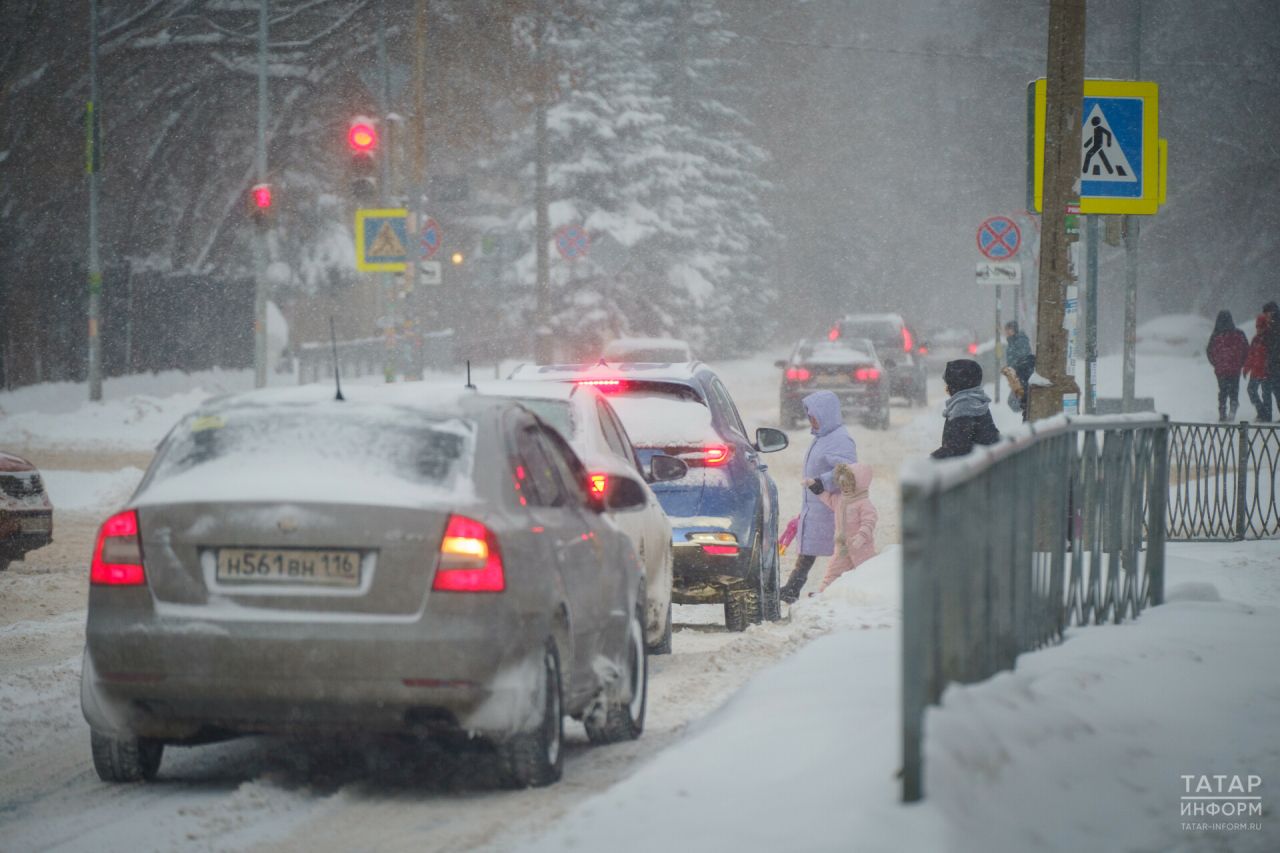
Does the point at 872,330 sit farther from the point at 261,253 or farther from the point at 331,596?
the point at 331,596

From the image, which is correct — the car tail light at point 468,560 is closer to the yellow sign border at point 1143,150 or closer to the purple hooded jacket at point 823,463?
the purple hooded jacket at point 823,463

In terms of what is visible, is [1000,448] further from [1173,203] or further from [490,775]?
[1173,203]

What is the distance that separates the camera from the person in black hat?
11086mm

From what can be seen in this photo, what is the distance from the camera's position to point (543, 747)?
6.35 meters

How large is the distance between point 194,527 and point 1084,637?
419 centimetres

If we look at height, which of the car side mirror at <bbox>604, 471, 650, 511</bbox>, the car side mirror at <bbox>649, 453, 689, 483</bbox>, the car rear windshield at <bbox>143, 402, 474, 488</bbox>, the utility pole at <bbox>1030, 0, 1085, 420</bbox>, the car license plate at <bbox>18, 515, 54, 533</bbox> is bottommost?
the car license plate at <bbox>18, 515, 54, 533</bbox>

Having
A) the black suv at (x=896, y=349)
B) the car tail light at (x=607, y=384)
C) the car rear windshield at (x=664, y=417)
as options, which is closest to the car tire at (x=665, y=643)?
the car rear windshield at (x=664, y=417)

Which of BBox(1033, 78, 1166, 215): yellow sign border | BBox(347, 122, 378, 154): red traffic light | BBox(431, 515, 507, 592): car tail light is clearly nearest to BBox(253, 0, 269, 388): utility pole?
BBox(347, 122, 378, 154): red traffic light

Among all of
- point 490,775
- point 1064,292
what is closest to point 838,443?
point 1064,292

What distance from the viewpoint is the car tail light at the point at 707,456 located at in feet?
36.7

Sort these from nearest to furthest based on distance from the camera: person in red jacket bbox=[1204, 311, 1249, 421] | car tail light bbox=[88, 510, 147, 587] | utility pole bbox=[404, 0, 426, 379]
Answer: car tail light bbox=[88, 510, 147, 587], utility pole bbox=[404, 0, 426, 379], person in red jacket bbox=[1204, 311, 1249, 421]

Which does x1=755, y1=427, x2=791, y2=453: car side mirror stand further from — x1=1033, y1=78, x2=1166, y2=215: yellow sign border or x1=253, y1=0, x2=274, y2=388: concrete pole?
x1=253, y1=0, x2=274, y2=388: concrete pole

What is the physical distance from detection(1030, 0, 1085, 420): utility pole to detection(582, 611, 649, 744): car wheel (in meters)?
4.81

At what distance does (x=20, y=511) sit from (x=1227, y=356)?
21382mm
